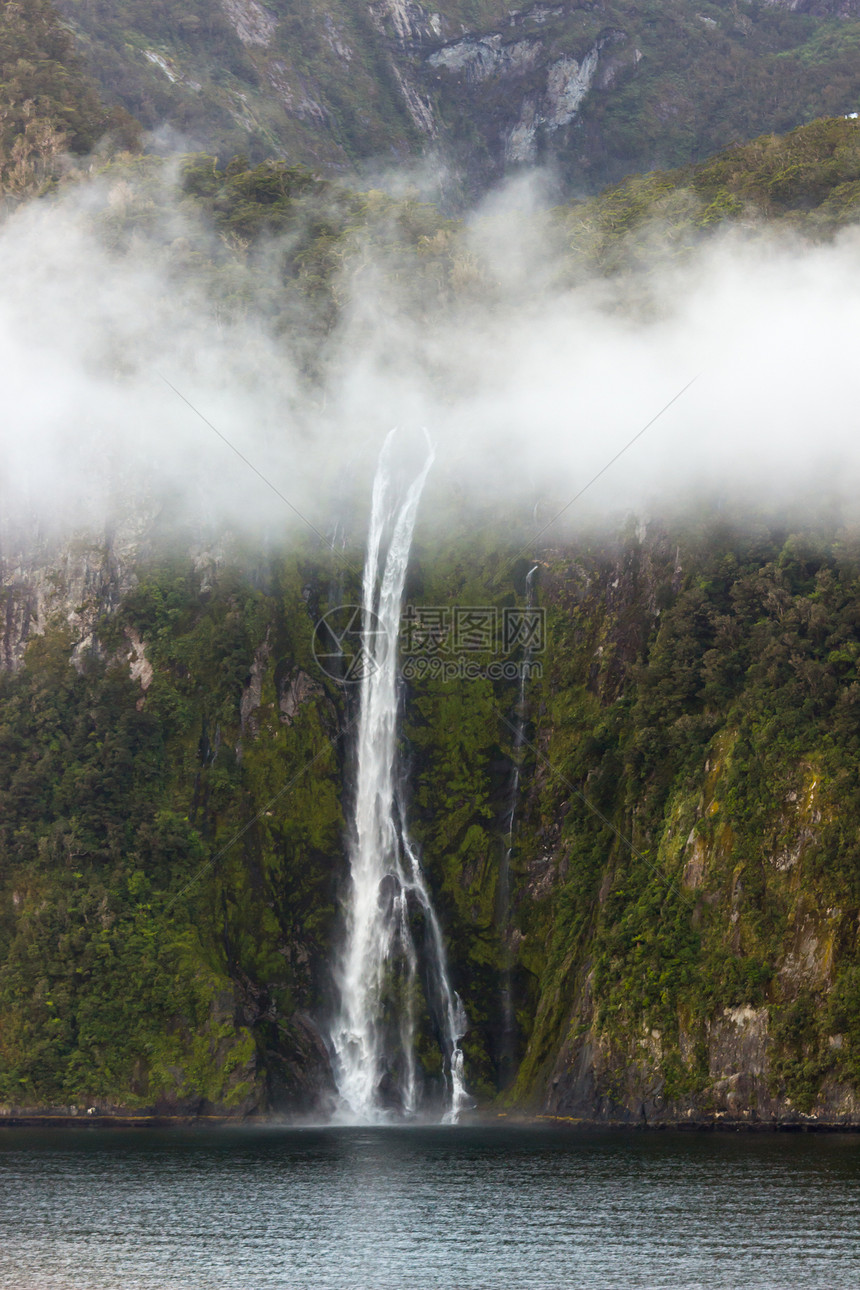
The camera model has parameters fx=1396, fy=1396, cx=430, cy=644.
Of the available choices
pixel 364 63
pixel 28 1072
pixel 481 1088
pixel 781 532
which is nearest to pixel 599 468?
pixel 781 532

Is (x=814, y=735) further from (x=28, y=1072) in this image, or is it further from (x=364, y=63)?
(x=364, y=63)

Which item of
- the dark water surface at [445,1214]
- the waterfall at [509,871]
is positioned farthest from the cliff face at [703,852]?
the dark water surface at [445,1214]

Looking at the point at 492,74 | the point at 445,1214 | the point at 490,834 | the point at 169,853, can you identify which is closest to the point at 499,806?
the point at 490,834

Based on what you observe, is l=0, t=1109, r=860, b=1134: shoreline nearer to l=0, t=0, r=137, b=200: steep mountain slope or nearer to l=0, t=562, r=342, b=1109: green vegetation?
l=0, t=562, r=342, b=1109: green vegetation

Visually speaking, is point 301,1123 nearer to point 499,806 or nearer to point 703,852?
point 499,806

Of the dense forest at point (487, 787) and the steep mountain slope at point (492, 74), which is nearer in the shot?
the dense forest at point (487, 787)

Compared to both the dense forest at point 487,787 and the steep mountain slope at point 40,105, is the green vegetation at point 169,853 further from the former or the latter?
the steep mountain slope at point 40,105
